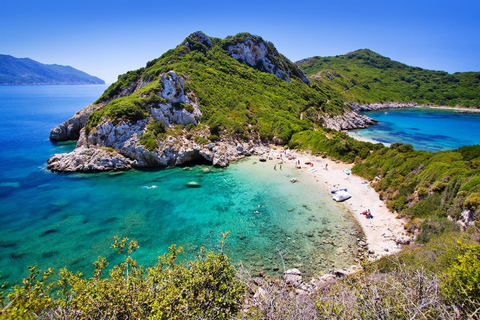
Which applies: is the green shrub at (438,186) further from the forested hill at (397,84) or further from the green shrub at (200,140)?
the forested hill at (397,84)

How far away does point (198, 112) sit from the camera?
49.9m

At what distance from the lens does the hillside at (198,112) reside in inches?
1570

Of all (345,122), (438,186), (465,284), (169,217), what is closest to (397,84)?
(345,122)

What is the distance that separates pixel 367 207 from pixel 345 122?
198 feet

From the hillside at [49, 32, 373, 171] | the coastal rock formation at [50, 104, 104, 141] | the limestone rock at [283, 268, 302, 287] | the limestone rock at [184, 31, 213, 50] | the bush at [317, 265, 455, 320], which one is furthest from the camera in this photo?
the limestone rock at [184, 31, 213, 50]

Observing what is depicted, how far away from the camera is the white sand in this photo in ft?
65.3

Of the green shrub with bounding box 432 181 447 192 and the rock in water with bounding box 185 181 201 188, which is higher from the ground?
the green shrub with bounding box 432 181 447 192

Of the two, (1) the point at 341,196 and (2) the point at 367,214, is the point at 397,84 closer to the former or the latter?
(1) the point at 341,196

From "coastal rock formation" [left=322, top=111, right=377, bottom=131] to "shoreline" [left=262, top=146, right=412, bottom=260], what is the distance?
1420 inches

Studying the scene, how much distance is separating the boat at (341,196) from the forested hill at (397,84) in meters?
101

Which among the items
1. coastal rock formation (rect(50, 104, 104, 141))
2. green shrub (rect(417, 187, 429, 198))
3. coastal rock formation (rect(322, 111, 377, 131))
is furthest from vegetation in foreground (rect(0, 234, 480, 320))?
coastal rock formation (rect(322, 111, 377, 131))

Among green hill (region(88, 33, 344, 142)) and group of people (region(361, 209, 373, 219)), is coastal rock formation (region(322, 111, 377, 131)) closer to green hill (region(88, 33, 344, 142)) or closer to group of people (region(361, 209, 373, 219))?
green hill (region(88, 33, 344, 142))

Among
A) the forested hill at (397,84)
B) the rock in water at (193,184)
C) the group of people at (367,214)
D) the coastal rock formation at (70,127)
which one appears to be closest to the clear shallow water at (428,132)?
the forested hill at (397,84)

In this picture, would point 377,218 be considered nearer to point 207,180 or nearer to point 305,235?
point 305,235
